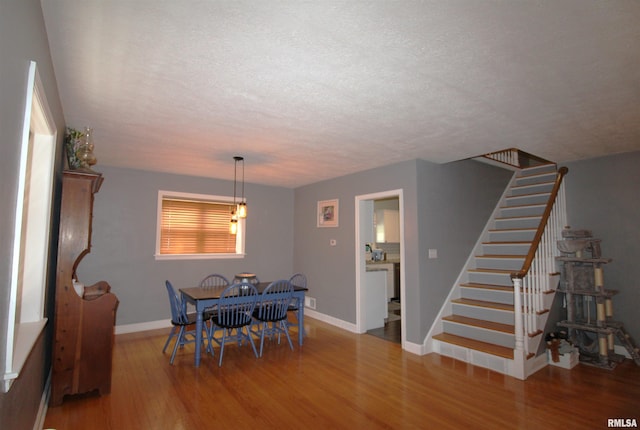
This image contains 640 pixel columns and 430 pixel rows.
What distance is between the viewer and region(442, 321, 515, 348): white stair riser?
360cm

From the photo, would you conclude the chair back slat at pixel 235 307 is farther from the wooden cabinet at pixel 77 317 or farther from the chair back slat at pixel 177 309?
the wooden cabinet at pixel 77 317

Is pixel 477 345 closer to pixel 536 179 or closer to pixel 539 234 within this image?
pixel 539 234

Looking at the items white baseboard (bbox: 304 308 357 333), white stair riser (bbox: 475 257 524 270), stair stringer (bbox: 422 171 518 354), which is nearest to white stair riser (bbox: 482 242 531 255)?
stair stringer (bbox: 422 171 518 354)

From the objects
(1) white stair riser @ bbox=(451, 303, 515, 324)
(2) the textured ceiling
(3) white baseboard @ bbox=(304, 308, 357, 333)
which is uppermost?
A: (2) the textured ceiling

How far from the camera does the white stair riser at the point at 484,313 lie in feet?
12.6

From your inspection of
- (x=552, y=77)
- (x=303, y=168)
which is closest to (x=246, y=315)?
(x=303, y=168)

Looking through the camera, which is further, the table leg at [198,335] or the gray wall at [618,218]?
the gray wall at [618,218]

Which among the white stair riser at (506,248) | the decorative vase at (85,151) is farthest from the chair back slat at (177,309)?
the white stair riser at (506,248)

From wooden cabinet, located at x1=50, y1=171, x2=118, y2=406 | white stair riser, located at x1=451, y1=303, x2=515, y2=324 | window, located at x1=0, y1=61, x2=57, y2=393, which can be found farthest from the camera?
white stair riser, located at x1=451, y1=303, x2=515, y2=324

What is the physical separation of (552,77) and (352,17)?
148cm

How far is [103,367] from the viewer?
2791 mm

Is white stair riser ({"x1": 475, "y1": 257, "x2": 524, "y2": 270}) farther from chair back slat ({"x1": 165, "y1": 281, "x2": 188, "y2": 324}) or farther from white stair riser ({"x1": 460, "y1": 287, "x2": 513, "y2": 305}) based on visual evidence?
chair back slat ({"x1": 165, "y1": 281, "x2": 188, "y2": 324})

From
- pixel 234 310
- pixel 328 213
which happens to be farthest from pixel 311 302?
pixel 234 310

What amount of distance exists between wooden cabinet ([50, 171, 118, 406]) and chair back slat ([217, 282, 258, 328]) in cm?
107
